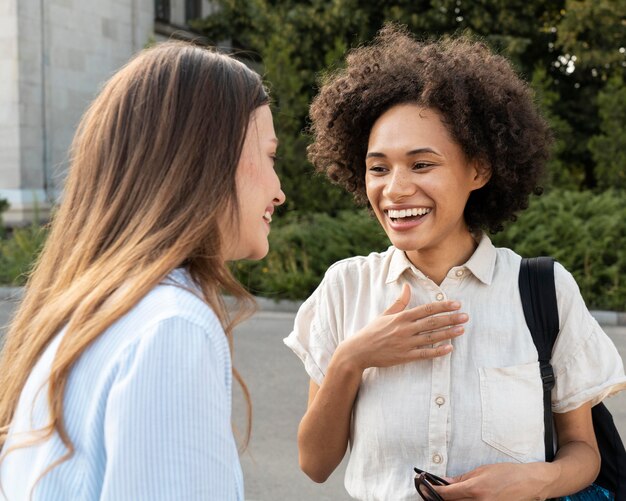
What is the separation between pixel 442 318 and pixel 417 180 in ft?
1.17

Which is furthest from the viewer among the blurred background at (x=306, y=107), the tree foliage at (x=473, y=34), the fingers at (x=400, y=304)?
the tree foliage at (x=473, y=34)

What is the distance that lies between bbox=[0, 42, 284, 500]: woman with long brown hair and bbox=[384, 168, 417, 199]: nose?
59 cm

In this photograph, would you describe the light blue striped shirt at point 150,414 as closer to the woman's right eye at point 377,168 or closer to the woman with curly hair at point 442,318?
the woman with curly hair at point 442,318

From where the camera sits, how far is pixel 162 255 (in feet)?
4.42

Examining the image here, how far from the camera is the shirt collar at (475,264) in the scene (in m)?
2.19

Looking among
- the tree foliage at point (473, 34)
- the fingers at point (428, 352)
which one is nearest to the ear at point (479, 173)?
the fingers at point (428, 352)

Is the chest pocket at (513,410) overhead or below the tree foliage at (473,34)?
overhead

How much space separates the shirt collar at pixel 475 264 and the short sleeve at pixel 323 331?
0.47 ft

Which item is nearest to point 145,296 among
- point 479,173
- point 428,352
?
point 428,352

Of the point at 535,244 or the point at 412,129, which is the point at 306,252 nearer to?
the point at 535,244

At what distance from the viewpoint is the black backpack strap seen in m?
2.08

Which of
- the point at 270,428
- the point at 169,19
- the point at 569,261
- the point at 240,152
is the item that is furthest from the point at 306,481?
the point at 169,19

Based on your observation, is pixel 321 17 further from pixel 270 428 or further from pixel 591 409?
pixel 591 409

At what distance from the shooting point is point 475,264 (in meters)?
2.21
